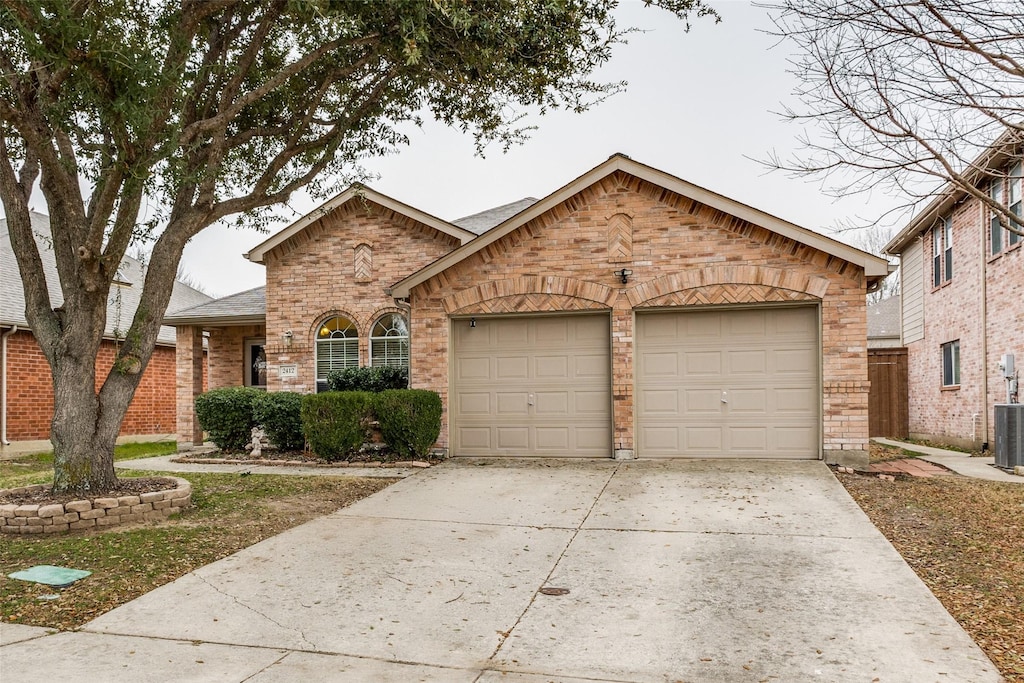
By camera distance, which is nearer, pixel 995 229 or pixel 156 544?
pixel 156 544

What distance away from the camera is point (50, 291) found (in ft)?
57.6

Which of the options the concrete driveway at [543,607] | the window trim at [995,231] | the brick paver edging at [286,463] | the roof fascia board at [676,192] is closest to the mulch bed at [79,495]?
the concrete driveway at [543,607]

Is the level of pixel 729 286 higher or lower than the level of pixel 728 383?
higher

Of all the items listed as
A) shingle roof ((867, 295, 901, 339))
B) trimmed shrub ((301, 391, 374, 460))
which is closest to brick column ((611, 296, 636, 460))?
trimmed shrub ((301, 391, 374, 460))

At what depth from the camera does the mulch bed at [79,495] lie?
7148 millimetres

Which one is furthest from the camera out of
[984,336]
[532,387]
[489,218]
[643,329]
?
[489,218]

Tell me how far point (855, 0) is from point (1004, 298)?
31.8 feet

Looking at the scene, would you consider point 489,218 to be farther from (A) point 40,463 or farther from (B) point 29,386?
(B) point 29,386

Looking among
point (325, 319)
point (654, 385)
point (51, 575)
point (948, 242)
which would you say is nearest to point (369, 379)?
point (325, 319)

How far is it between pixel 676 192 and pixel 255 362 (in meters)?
10.4

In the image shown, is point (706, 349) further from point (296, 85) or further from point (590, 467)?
point (296, 85)

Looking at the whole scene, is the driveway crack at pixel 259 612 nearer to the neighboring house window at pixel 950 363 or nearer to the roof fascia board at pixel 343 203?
the roof fascia board at pixel 343 203

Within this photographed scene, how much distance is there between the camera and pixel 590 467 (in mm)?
10438

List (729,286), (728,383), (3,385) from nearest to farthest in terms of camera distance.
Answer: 1. (729,286)
2. (728,383)
3. (3,385)
